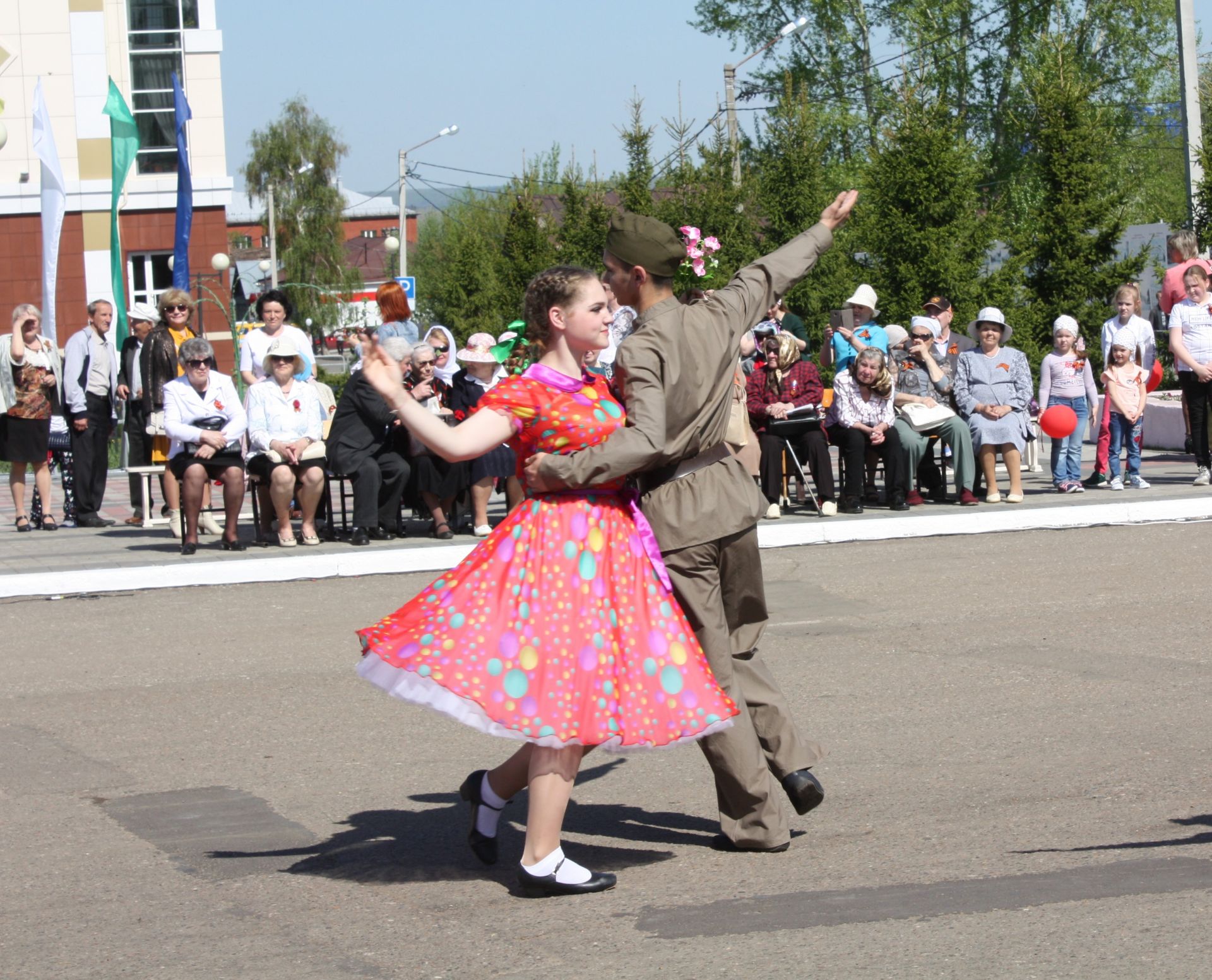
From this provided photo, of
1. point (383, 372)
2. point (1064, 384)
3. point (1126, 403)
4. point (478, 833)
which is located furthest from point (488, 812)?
point (1064, 384)

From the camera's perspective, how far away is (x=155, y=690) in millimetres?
8109

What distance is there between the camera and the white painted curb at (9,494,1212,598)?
11359 mm

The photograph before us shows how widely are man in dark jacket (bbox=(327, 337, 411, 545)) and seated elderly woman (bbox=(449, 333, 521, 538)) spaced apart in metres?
0.60

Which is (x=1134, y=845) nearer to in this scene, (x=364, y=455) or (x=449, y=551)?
(x=449, y=551)

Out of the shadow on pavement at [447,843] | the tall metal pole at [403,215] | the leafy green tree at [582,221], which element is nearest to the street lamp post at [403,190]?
the tall metal pole at [403,215]

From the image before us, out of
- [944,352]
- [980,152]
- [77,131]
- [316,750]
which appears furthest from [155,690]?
[980,152]

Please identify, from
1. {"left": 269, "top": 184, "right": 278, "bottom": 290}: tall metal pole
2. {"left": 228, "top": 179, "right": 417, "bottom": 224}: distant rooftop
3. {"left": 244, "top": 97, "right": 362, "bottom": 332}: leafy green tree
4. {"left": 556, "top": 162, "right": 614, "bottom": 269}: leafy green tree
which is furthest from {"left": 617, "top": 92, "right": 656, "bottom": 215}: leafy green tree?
{"left": 228, "top": 179, "right": 417, "bottom": 224}: distant rooftop

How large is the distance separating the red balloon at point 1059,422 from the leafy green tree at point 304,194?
6667 centimetres

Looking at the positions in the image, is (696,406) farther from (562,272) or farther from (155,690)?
(155,690)

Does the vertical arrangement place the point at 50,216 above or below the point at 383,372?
above

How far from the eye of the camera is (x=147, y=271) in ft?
137

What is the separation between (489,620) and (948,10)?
168ft

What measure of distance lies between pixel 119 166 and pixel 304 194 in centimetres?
6160

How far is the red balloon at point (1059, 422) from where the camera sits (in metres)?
14.8
